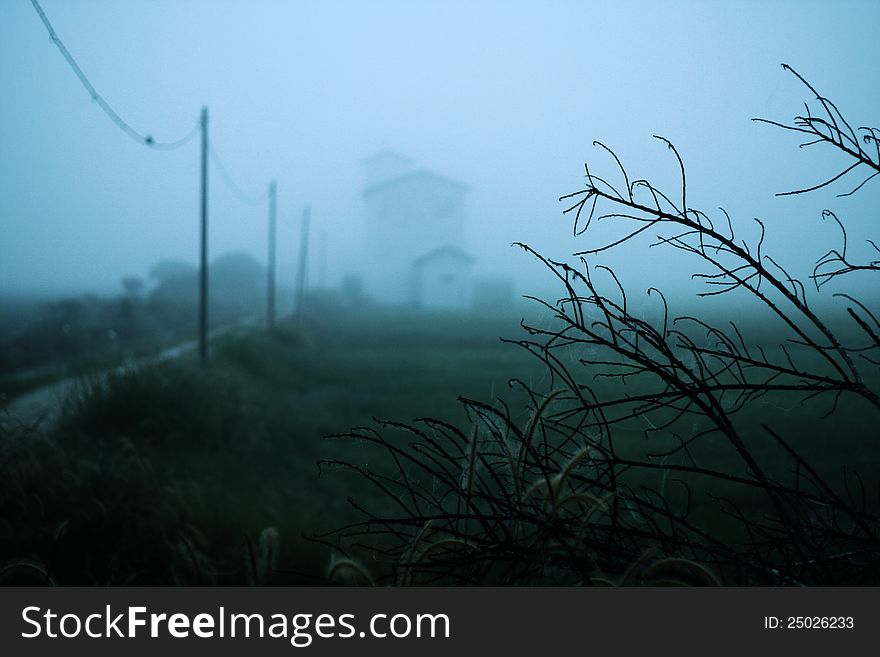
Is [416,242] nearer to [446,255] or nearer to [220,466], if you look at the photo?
[446,255]

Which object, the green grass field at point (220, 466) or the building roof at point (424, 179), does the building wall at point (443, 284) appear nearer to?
the building roof at point (424, 179)

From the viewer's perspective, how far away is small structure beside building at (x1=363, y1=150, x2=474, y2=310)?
31.5 m

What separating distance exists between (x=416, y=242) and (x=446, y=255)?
5361 millimetres

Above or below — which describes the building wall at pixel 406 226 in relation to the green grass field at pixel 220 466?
above

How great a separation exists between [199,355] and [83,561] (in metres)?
9.74

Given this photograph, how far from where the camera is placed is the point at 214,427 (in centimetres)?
709

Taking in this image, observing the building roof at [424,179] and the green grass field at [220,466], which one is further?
the building roof at [424,179]


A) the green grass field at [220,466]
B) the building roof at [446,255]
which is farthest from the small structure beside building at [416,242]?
the green grass field at [220,466]

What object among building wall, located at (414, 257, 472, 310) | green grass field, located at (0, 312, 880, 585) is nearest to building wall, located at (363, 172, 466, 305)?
building wall, located at (414, 257, 472, 310)

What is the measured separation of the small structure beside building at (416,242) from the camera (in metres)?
31.5

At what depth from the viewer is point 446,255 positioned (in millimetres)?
31828

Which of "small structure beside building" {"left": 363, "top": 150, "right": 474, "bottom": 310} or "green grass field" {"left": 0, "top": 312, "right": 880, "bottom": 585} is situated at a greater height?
"small structure beside building" {"left": 363, "top": 150, "right": 474, "bottom": 310}

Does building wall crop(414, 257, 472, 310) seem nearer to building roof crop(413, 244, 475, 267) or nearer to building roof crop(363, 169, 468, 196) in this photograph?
building roof crop(413, 244, 475, 267)

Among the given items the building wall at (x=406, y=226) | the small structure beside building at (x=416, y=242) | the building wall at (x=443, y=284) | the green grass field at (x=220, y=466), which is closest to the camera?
the green grass field at (x=220, y=466)
